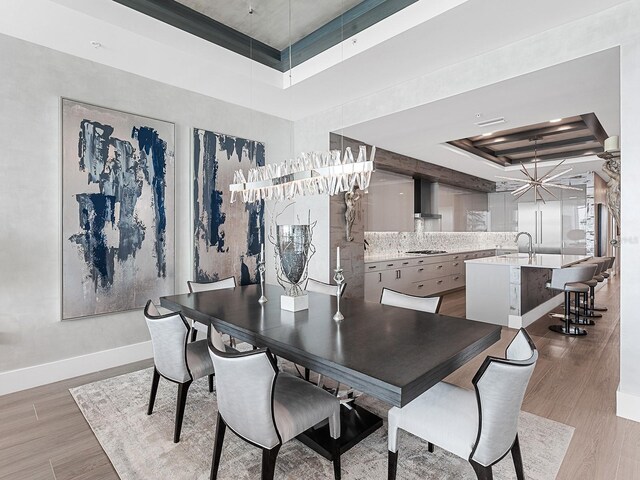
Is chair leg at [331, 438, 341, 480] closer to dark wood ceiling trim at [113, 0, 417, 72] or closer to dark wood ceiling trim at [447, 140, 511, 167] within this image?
dark wood ceiling trim at [113, 0, 417, 72]

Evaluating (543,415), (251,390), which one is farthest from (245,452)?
(543,415)

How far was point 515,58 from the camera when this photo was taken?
2930mm

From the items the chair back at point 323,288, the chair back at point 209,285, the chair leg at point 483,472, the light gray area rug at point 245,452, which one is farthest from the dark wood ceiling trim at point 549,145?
the chair leg at point 483,472

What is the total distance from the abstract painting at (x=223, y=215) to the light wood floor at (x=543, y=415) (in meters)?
1.39

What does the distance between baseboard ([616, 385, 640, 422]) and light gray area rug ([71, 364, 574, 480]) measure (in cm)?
51

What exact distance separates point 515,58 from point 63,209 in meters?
4.22

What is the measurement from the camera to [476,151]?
6.44 m

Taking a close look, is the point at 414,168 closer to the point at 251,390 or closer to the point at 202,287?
the point at 202,287

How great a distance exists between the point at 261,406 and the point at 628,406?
263cm

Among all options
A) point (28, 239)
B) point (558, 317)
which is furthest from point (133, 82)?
point (558, 317)

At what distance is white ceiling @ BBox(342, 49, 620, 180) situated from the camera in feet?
9.55

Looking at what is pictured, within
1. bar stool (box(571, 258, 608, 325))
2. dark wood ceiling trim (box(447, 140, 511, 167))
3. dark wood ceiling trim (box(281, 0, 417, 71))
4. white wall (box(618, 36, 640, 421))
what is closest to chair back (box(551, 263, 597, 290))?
bar stool (box(571, 258, 608, 325))

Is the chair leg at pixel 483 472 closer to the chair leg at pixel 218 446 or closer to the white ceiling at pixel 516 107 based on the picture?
the chair leg at pixel 218 446

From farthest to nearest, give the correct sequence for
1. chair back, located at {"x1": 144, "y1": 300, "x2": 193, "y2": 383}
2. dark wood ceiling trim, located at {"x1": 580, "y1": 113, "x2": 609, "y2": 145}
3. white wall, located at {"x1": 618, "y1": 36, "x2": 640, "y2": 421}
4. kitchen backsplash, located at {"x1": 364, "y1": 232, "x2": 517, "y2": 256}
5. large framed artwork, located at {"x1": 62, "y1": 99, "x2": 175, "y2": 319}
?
kitchen backsplash, located at {"x1": 364, "y1": 232, "x2": 517, "y2": 256}
dark wood ceiling trim, located at {"x1": 580, "y1": 113, "x2": 609, "y2": 145}
large framed artwork, located at {"x1": 62, "y1": 99, "x2": 175, "y2": 319}
white wall, located at {"x1": 618, "y1": 36, "x2": 640, "y2": 421}
chair back, located at {"x1": 144, "y1": 300, "x2": 193, "y2": 383}
